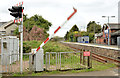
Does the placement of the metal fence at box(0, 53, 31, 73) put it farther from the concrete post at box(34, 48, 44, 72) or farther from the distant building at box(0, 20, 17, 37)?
the distant building at box(0, 20, 17, 37)

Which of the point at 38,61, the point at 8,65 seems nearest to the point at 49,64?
the point at 38,61

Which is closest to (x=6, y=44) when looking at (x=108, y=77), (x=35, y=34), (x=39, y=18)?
(x=108, y=77)

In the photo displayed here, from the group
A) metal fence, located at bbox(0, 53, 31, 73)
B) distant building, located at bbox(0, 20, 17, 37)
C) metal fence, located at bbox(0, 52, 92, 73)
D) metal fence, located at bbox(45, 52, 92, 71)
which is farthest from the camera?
distant building, located at bbox(0, 20, 17, 37)

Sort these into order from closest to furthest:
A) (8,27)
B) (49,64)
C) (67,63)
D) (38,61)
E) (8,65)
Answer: (38,61), (49,64), (8,65), (67,63), (8,27)

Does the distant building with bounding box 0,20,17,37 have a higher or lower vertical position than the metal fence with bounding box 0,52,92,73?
higher

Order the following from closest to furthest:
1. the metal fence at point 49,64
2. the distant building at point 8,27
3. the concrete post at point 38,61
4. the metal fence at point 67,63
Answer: the concrete post at point 38,61
the metal fence at point 49,64
the metal fence at point 67,63
the distant building at point 8,27

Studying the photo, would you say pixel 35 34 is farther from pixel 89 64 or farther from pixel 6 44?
pixel 89 64

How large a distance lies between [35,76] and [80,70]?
7.92ft

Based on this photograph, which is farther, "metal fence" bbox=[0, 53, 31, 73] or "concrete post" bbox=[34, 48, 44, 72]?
"metal fence" bbox=[0, 53, 31, 73]

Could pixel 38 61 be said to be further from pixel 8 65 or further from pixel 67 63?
pixel 67 63

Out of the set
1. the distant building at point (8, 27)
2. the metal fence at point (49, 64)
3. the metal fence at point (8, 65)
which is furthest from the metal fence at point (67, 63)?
the distant building at point (8, 27)

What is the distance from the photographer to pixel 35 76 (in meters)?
6.25

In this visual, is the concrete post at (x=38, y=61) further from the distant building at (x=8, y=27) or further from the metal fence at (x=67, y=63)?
the distant building at (x=8, y=27)

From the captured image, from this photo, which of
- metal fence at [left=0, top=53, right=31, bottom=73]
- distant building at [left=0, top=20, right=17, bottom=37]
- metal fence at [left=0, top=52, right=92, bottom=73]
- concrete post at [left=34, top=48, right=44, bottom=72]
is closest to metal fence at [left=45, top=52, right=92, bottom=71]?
metal fence at [left=0, top=52, right=92, bottom=73]
